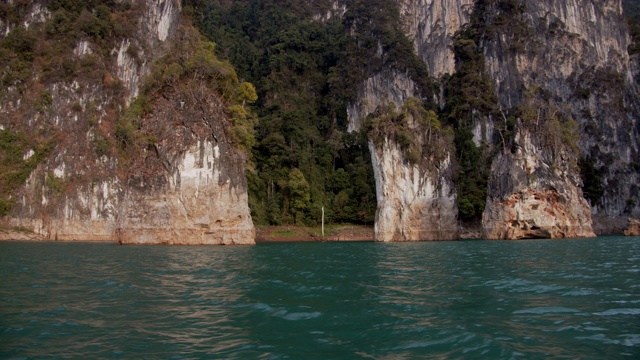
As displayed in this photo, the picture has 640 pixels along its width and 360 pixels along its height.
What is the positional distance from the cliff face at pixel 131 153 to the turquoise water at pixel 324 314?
2465 centimetres

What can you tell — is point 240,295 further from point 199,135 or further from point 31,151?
point 31,151

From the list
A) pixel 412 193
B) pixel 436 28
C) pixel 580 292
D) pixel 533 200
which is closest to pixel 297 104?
pixel 436 28

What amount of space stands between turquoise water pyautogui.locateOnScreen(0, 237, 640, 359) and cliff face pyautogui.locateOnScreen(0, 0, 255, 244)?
2465 cm

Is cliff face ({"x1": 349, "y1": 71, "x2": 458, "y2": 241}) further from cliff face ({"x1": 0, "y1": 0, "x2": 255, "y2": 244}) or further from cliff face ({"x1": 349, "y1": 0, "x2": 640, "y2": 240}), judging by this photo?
cliff face ({"x1": 0, "y1": 0, "x2": 255, "y2": 244})

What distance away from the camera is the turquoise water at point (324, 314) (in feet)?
23.9

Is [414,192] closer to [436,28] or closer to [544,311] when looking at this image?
[544,311]

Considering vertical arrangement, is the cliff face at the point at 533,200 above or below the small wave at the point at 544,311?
above

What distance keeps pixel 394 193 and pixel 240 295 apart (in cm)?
4064

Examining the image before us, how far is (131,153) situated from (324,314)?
1704 inches

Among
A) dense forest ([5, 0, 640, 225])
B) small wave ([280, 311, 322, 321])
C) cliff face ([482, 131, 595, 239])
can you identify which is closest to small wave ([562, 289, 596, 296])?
small wave ([280, 311, 322, 321])

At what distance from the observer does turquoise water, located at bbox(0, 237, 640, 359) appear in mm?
7297

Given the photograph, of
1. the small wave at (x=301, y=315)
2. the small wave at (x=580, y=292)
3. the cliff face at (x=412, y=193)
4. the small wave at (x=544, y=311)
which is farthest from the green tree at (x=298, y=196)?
the small wave at (x=544, y=311)

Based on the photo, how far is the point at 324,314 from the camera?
979 cm

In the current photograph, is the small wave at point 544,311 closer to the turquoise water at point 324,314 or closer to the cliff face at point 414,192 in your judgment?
the turquoise water at point 324,314
